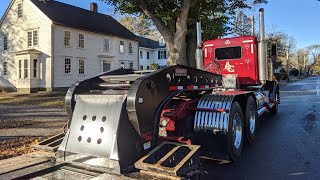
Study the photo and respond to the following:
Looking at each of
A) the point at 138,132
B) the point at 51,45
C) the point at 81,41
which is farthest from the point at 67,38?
the point at 138,132

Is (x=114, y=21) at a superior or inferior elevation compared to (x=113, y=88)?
superior

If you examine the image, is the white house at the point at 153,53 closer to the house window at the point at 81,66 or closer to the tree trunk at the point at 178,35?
the house window at the point at 81,66

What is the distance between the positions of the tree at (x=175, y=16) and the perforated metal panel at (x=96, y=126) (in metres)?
10.6

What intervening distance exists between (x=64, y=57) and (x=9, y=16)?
9119 millimetres

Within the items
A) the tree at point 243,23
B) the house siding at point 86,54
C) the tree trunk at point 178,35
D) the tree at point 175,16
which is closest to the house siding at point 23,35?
the house siding at point 86,54

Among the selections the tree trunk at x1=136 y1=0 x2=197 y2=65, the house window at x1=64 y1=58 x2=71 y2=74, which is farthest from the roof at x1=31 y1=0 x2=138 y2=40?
the tree trunk at x1=136 y1=0 x2=197 y2=65

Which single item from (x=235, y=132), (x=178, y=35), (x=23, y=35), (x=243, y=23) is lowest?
(x=235, y=132)

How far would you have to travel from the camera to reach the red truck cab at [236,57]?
9.16 metres

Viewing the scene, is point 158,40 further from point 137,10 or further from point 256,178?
point 256,178

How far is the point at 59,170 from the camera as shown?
383 cm

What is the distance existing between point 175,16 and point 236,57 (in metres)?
6.06

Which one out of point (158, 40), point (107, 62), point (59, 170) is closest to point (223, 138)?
point (59, 170)

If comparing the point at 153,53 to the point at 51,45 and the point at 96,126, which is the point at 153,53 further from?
the point at 96,126

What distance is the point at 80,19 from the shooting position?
33812 millimetres
